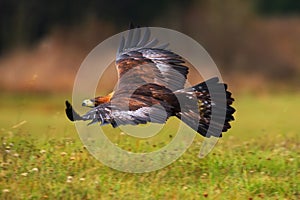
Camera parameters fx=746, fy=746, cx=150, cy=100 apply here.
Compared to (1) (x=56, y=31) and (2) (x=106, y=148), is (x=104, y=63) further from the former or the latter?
(2) (x=106, y=148)

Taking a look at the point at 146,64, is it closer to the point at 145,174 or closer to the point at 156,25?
the point at 145,174

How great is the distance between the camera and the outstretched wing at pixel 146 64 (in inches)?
327

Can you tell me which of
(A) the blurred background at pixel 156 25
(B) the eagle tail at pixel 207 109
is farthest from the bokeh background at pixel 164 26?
(B) the eagle tail at pixel 207 109

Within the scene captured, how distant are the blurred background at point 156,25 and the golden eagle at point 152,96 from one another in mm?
15797

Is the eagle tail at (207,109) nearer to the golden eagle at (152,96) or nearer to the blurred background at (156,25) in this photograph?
the golden eagle at (152,96)

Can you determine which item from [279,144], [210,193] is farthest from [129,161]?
[279,144]

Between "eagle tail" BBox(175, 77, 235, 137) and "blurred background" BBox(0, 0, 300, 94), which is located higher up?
"blurred background" BBox(0, 0, 300, 94)

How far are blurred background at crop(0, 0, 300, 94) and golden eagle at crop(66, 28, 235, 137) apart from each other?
51.8 feet

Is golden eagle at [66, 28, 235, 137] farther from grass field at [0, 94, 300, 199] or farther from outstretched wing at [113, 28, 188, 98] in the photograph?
grass field at [0, 94, 300, 199]

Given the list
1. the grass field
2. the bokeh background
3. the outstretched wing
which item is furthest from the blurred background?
the grass field

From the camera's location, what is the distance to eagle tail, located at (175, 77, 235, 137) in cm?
798

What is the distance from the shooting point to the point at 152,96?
7922mm

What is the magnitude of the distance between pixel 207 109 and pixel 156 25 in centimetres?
1774

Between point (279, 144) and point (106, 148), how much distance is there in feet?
7.22
